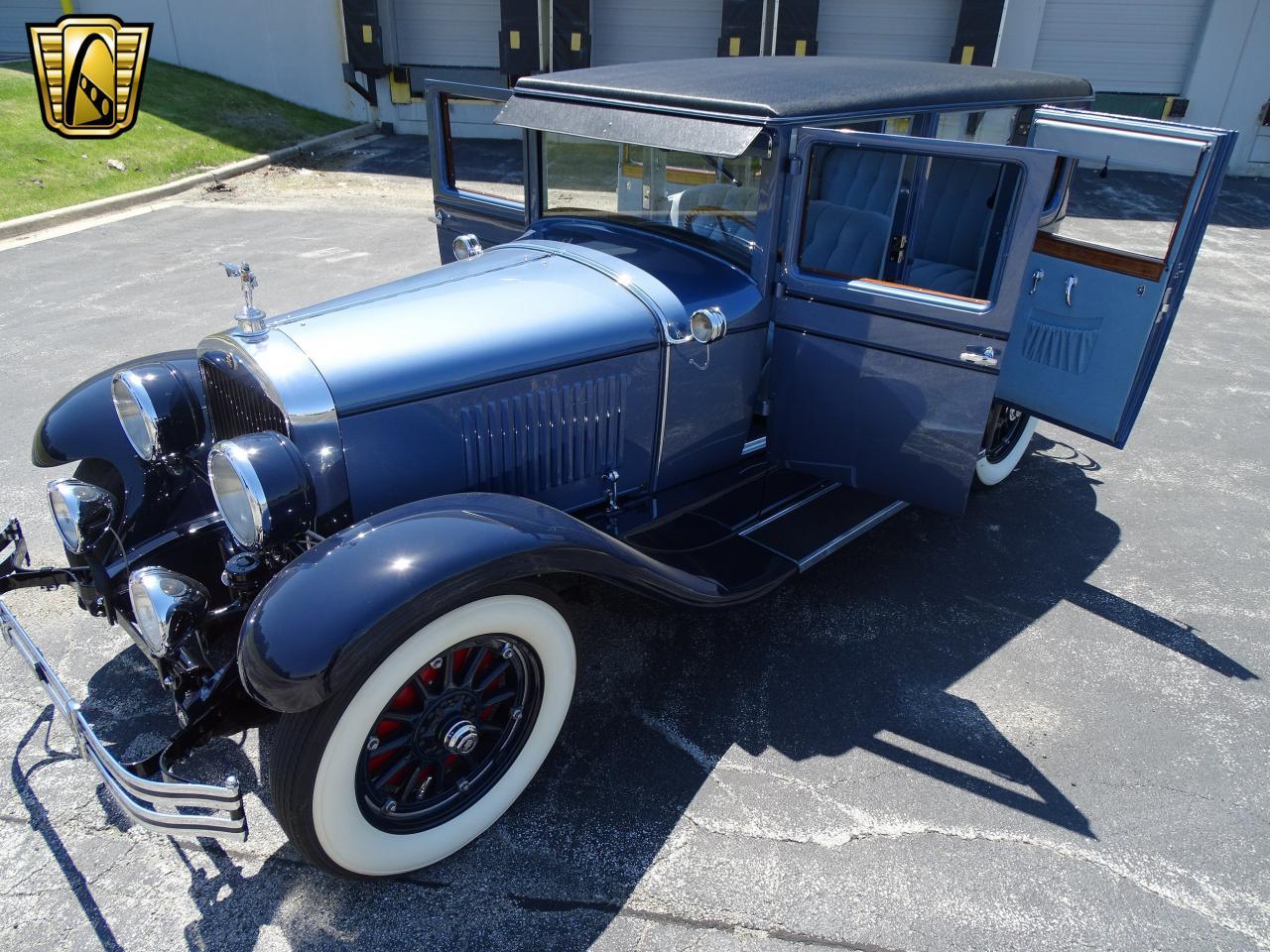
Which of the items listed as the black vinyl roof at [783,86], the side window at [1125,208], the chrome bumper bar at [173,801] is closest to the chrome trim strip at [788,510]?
the black vinyl roof at [783,86]

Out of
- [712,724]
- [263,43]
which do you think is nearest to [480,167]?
[712,724]

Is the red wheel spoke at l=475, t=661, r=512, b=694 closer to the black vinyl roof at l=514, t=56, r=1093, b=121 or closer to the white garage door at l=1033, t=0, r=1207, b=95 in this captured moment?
the black vinyl roof at l=514, t=56, r=1093, b=121

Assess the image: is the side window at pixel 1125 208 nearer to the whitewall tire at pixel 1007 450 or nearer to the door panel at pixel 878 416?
the whitewall tire at pixel 1007 450

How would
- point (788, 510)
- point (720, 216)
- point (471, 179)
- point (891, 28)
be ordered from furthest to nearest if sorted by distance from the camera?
point (891, 28)
point (471, 179)
point (788, 510)
point (720, 216)

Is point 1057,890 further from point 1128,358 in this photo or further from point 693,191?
point 693,191

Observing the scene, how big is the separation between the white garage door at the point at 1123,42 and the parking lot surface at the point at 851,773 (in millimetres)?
11934

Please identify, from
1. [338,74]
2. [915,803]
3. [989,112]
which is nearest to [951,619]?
[915,803]

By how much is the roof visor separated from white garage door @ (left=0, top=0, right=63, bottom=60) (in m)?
18.6

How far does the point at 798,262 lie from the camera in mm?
3414

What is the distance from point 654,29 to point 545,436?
14.1 m

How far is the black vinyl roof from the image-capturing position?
3.17 m

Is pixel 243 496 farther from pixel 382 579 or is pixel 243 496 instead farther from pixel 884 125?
pixel 884 125

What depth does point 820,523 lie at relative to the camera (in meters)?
3.67

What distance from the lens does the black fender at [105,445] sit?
319 cm
